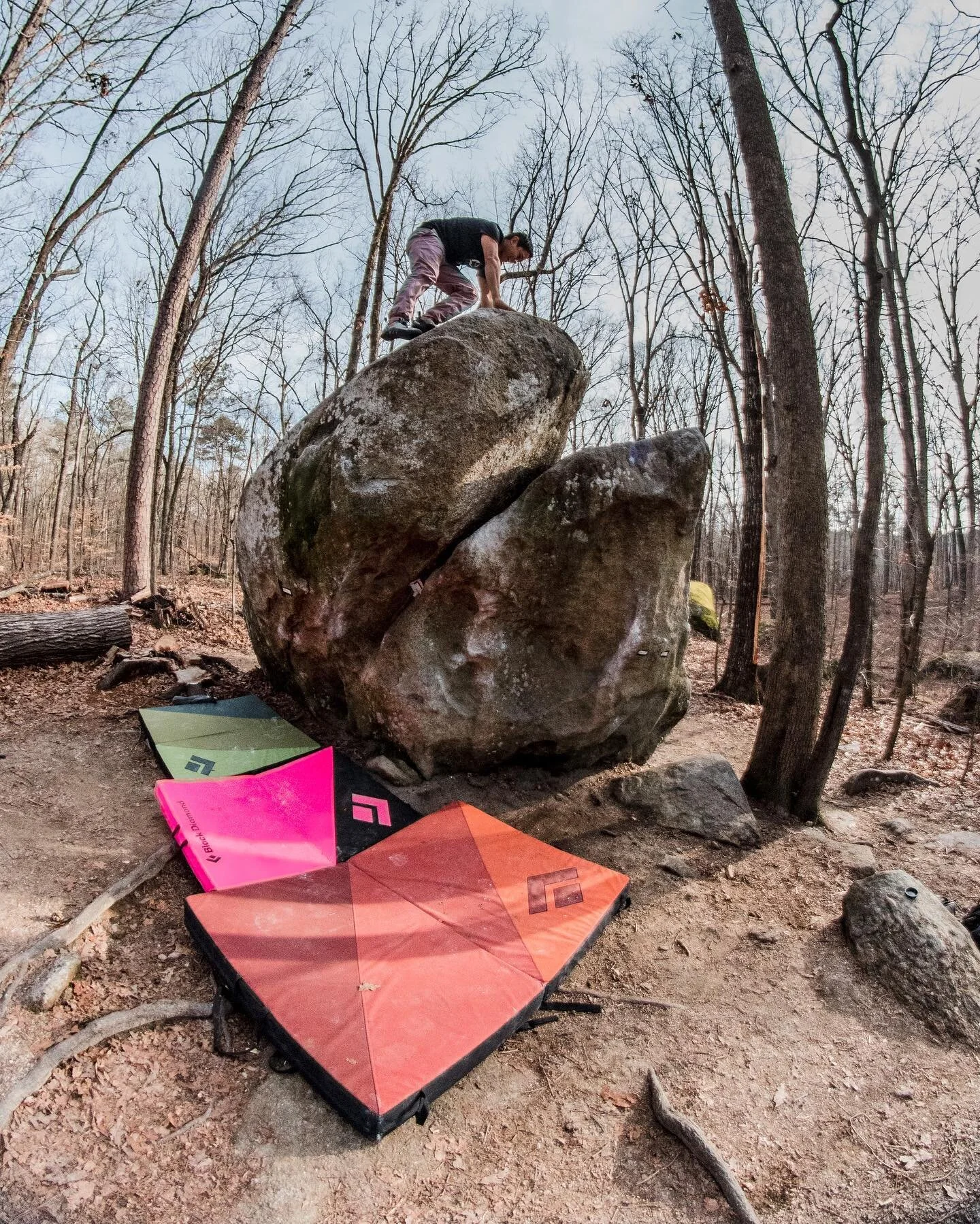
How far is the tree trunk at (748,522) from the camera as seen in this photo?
9289mm

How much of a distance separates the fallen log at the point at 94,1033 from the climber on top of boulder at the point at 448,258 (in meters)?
5.45

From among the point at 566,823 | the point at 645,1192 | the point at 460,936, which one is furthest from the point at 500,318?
the point at 645,1192

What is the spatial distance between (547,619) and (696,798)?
199cm

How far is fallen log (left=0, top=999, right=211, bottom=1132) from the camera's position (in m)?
2.54

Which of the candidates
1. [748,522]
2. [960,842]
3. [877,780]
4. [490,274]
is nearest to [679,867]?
[960,842]

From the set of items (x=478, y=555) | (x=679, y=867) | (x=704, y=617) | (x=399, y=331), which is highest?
(x=399, y=331)

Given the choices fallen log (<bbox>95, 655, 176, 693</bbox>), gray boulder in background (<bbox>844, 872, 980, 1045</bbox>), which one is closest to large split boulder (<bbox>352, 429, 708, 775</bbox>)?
gray boulder in background (<bbox>844, 872, 980, 1045</bbox>)

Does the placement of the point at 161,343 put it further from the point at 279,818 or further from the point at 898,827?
the point at 898,827

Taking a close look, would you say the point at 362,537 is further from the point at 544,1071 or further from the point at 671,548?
the point at 544,1071

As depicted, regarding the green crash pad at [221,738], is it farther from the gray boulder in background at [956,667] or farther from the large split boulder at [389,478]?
the gray boulder in background at [956,667]

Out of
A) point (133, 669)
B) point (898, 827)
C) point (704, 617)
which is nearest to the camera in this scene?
point (898, 827)

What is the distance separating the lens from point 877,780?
6461mm

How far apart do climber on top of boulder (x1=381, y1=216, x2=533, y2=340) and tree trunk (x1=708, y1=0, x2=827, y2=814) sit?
2.23 metres

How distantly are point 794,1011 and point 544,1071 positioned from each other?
148cm
